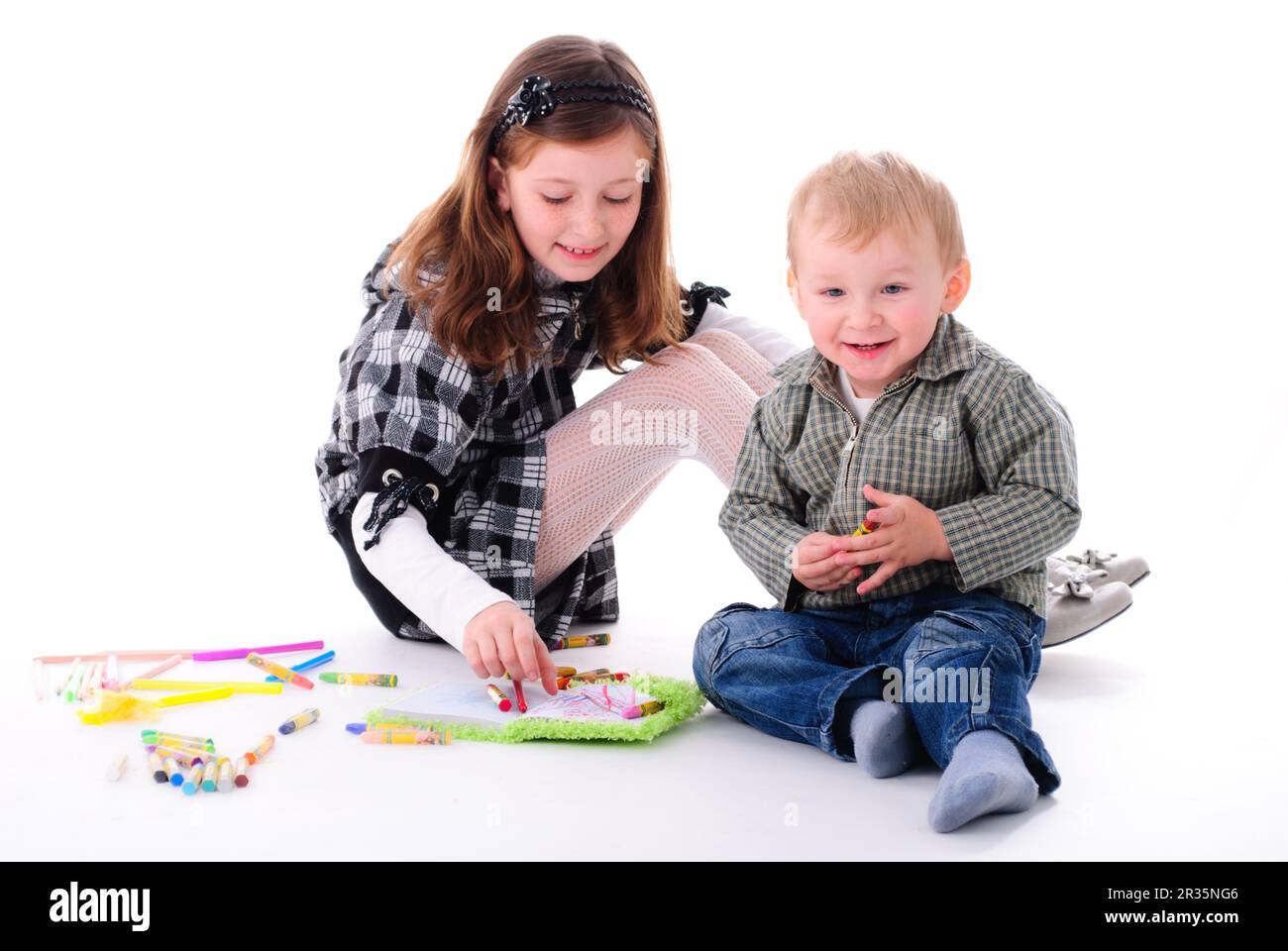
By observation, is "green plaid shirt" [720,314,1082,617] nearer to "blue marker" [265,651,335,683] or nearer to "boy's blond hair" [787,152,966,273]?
"boy's blond hair" [787,152,966,273]

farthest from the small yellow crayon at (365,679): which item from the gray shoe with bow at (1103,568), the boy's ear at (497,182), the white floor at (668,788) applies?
the gray shoe with bow at (1103,568)

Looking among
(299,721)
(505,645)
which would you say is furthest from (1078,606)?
(299,721)

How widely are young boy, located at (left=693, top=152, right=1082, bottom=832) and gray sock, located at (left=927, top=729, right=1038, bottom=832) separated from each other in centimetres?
8

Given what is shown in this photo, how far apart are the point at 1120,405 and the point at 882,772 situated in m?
1.69

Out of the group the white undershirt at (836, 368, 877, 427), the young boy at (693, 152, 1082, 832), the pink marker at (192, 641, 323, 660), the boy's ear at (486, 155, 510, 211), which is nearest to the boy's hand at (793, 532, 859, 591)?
the young boy at (693, 152, 1082, 832)

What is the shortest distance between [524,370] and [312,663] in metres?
0.47

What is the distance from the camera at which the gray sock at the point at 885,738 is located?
49.7 inches

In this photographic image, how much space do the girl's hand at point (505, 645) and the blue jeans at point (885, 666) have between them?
179 millimetres

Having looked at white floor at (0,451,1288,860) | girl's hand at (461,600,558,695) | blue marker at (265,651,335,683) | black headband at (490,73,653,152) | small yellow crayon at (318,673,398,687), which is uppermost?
black headband at (490,73,653,152)

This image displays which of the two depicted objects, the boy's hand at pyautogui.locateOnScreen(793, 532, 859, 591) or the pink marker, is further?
the pink marker

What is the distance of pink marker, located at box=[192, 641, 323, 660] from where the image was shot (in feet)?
5.80

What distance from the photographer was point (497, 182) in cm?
171
